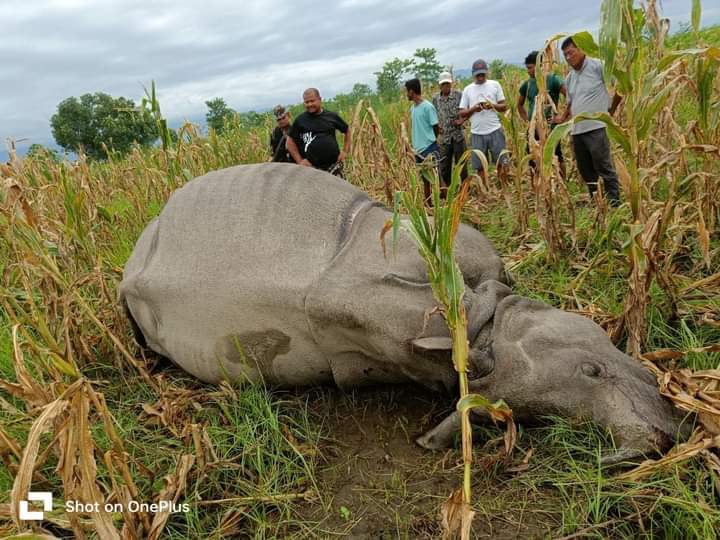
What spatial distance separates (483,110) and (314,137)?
5.92 feet

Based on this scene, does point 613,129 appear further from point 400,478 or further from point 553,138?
point 400,478

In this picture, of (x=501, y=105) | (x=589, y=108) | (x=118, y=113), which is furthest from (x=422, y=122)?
(x=118, y=113)

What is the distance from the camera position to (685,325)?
2.33 m

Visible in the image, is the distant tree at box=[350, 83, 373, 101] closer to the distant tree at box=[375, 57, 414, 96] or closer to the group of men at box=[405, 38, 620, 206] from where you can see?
the distant tree at box=[375, 57, 414, 96]

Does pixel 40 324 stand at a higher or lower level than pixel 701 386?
higher

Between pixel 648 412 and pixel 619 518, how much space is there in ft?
1.26

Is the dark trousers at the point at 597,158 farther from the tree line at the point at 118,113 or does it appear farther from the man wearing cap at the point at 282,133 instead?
the tree line at the point at 118,113

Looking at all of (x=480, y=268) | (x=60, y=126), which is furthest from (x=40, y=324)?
(x=60, y=126)

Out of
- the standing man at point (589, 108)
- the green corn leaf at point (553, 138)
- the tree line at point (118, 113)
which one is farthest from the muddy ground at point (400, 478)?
the tree line at point (118, 113)

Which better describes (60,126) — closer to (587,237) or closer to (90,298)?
(90,298)

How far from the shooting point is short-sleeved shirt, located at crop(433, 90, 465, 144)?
5.52 meters

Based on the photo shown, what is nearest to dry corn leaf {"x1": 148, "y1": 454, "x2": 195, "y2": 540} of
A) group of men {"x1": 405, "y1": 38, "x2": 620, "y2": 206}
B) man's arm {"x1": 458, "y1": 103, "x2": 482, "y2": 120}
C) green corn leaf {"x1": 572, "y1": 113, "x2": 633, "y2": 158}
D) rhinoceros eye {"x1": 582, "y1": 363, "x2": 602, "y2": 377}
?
rhinoceros eye {"x1": 582, "y1": 363, "x2": 602, "y2": 377}

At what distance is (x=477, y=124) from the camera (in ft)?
17.6

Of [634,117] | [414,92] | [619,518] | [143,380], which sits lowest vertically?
[619,518]
